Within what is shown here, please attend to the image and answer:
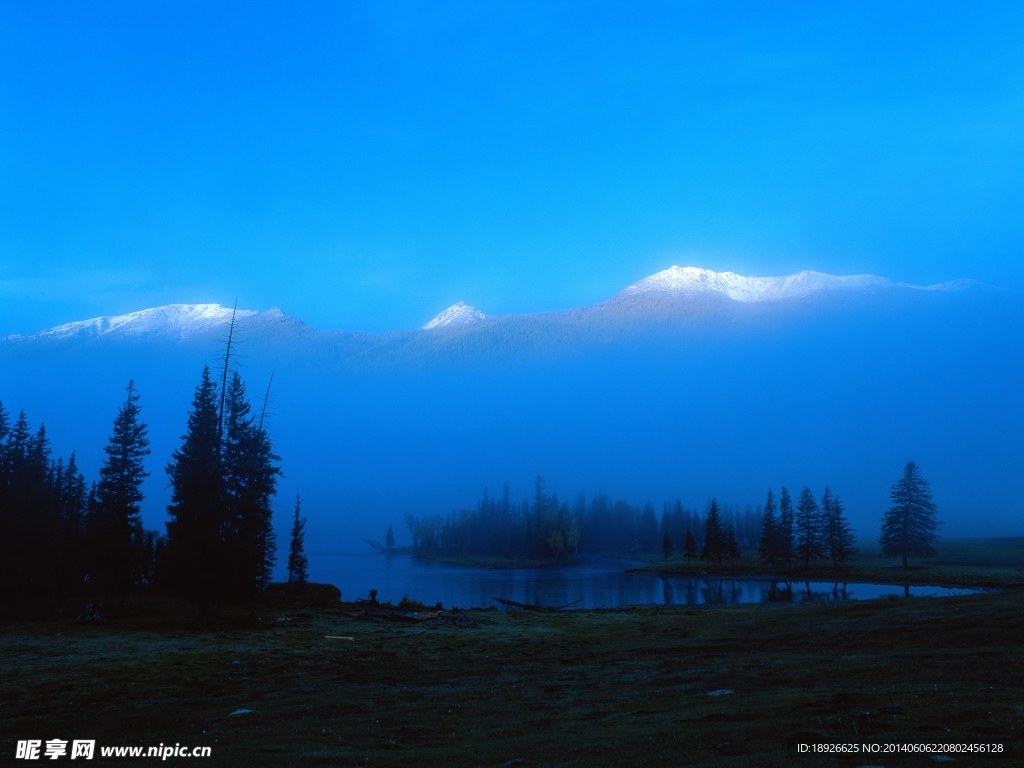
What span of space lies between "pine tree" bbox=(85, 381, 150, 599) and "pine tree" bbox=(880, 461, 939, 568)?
9985 centimetres

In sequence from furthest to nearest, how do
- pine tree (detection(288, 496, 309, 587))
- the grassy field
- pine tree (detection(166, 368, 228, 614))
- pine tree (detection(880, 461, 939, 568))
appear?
pine tree (detection(880, 461, 939, 568)) → pine tree (detection(288, 496, 309, 587)) → pine tree (detection(166, 368, 228, 614)) → the grassy field

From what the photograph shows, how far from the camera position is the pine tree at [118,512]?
58.1 m

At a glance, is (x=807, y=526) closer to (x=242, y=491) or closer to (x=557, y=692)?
(x=242, y=491)

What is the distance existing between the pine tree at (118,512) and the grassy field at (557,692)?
23308 millimetres

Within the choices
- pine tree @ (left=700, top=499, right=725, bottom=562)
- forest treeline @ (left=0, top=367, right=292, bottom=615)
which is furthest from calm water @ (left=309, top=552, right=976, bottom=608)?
forest treeline @ (left=0, top=367, right=292, bottom=615)

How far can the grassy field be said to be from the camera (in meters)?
12.1

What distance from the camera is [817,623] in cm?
3088

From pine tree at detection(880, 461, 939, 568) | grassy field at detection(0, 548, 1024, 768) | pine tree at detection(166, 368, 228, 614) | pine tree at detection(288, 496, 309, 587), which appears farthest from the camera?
pine tree at detection(880, 461, 939, 568)

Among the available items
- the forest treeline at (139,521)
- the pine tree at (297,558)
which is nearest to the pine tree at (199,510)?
the forest treeline at (139,521)

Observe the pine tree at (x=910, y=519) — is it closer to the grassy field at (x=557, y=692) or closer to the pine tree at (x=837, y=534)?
the pine tree at (x=837, y=534)

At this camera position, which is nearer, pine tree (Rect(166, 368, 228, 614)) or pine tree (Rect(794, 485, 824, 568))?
pine tree (Rect(166, 368, 228, 614))

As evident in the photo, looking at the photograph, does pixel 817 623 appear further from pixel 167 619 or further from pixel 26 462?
pixel 26 462

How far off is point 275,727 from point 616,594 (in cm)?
7573

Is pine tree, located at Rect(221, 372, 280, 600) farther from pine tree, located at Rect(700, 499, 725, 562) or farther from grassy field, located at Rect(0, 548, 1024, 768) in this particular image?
pine tree, located at Rect(700, 499, 725, 562)
